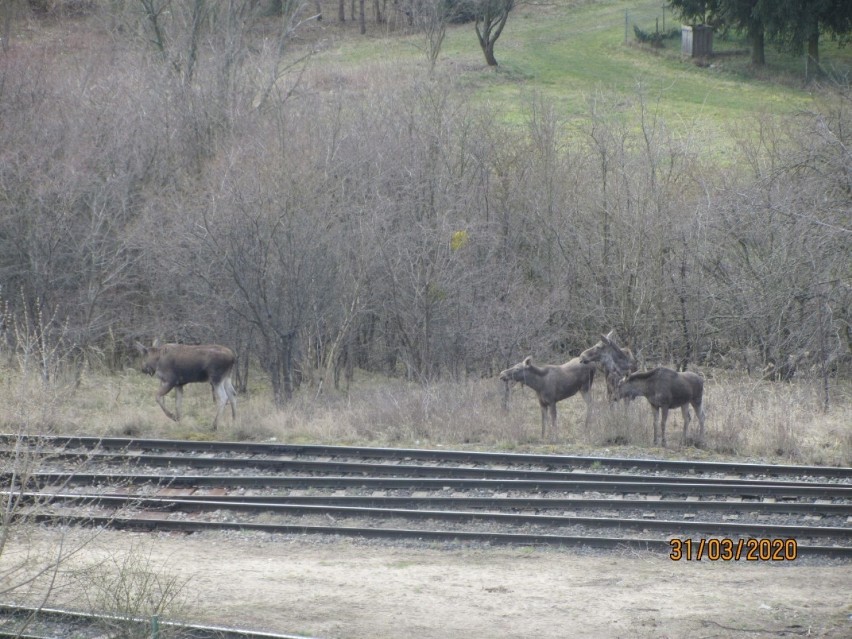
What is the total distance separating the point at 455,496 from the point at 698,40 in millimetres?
47185

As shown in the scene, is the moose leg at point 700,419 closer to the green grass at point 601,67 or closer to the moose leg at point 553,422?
the moose leg at point 553,422

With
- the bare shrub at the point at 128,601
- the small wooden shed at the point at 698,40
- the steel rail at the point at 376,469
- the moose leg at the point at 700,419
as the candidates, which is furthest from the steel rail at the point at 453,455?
the small wooden shed at the point at 698,40

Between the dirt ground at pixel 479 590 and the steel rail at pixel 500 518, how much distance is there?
0.72 metres

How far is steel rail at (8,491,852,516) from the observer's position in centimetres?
1257

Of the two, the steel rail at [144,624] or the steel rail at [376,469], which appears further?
the steel rail at [376,469]

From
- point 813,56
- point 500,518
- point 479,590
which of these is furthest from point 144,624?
point 813,56

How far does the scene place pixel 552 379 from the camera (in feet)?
56.2

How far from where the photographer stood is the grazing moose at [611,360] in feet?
56.4

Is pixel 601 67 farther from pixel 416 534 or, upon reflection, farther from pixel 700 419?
pixel 416 534

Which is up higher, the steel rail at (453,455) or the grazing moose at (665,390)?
the grazing moose at (665,390)

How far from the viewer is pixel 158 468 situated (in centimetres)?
1523

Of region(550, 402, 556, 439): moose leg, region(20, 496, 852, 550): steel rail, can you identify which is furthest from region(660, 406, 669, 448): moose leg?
region(20, 496, 852, 550): steel rail
